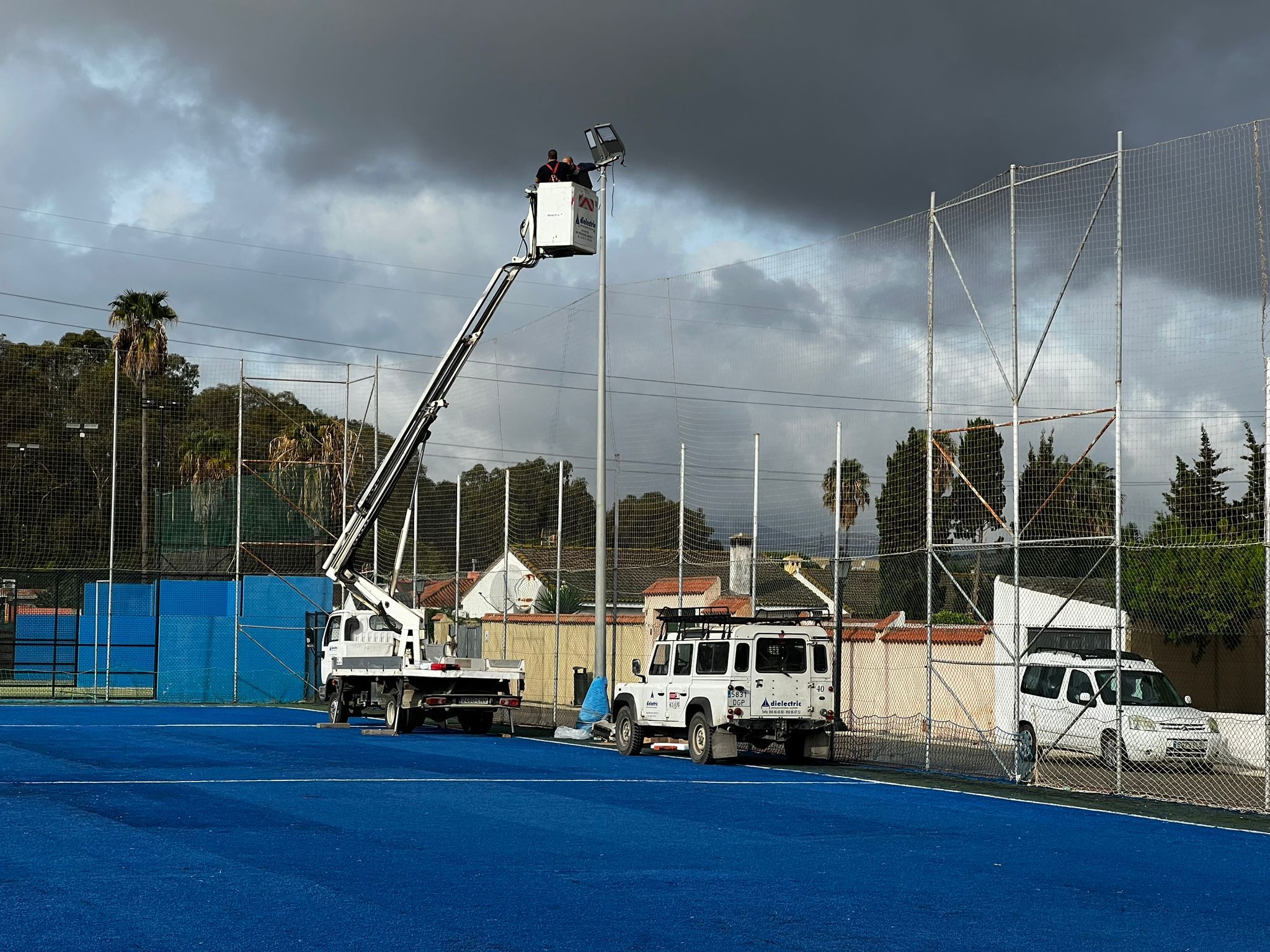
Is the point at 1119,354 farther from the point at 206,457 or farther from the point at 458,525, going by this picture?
the point at 206,457

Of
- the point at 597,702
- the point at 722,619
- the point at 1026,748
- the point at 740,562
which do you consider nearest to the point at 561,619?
the point at 597,702

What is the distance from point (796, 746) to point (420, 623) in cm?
968

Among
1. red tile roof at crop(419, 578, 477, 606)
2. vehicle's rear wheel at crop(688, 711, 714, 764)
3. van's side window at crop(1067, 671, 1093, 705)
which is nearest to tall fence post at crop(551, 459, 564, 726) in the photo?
vehicle's rear wheel at crop(688, 711, 714, 764)

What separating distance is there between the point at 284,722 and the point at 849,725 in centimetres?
1347

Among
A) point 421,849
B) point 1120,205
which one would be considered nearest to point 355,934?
point 421,849

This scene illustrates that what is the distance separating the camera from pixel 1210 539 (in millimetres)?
18453

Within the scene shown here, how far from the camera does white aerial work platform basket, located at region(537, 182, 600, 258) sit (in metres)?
26.3

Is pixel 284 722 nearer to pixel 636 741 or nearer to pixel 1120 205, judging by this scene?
pixel 636 741

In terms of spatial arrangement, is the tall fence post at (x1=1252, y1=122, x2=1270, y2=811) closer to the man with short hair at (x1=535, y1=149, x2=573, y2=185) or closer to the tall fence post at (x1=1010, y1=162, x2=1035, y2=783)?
the tall fence post at (x1=1010, y1=162, x2=1035, y2=783)

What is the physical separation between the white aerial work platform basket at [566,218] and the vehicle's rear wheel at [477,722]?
29.0ft

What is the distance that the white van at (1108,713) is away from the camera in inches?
769

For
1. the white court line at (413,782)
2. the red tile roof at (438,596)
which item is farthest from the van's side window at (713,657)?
the red tile roof at (438,596)

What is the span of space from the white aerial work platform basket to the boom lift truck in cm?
2

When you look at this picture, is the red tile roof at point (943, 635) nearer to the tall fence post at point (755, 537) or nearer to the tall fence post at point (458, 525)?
the tall fence post at point (755, 537)
